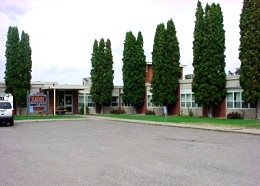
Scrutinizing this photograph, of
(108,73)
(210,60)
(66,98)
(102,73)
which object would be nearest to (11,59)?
(66,98)

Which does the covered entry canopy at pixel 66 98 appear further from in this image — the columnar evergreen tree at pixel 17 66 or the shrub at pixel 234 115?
the shrub at pixel 234 115

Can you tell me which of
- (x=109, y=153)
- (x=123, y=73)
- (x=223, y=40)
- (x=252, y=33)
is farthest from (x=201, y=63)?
(x=109, y=153)

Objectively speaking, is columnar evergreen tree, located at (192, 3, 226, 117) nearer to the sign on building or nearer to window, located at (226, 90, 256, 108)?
window, located at (226, 90, 256, 108)

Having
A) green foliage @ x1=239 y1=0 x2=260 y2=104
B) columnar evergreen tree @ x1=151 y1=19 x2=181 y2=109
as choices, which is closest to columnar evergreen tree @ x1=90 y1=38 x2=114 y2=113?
columnar evergreen tree @ x1=151 y1=19 x2=181 y2=109

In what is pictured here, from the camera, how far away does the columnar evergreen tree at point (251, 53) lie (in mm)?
28812

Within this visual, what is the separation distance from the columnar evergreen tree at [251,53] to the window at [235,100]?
6.49 feet

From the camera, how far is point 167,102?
128ft

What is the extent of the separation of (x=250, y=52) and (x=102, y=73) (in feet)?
70.9

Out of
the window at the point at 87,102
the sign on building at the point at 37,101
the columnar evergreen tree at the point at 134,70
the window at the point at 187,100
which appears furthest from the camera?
the window at the point at 87,102

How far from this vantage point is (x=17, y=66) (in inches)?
1678

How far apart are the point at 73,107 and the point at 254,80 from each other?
86.0 feet

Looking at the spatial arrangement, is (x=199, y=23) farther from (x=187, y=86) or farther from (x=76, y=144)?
(x=76, y=144)

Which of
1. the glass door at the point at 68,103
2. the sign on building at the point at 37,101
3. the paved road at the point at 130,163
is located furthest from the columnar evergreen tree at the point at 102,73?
the paved road at the point at 130,163

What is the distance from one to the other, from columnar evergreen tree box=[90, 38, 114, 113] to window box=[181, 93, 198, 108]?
1142 centimetres
